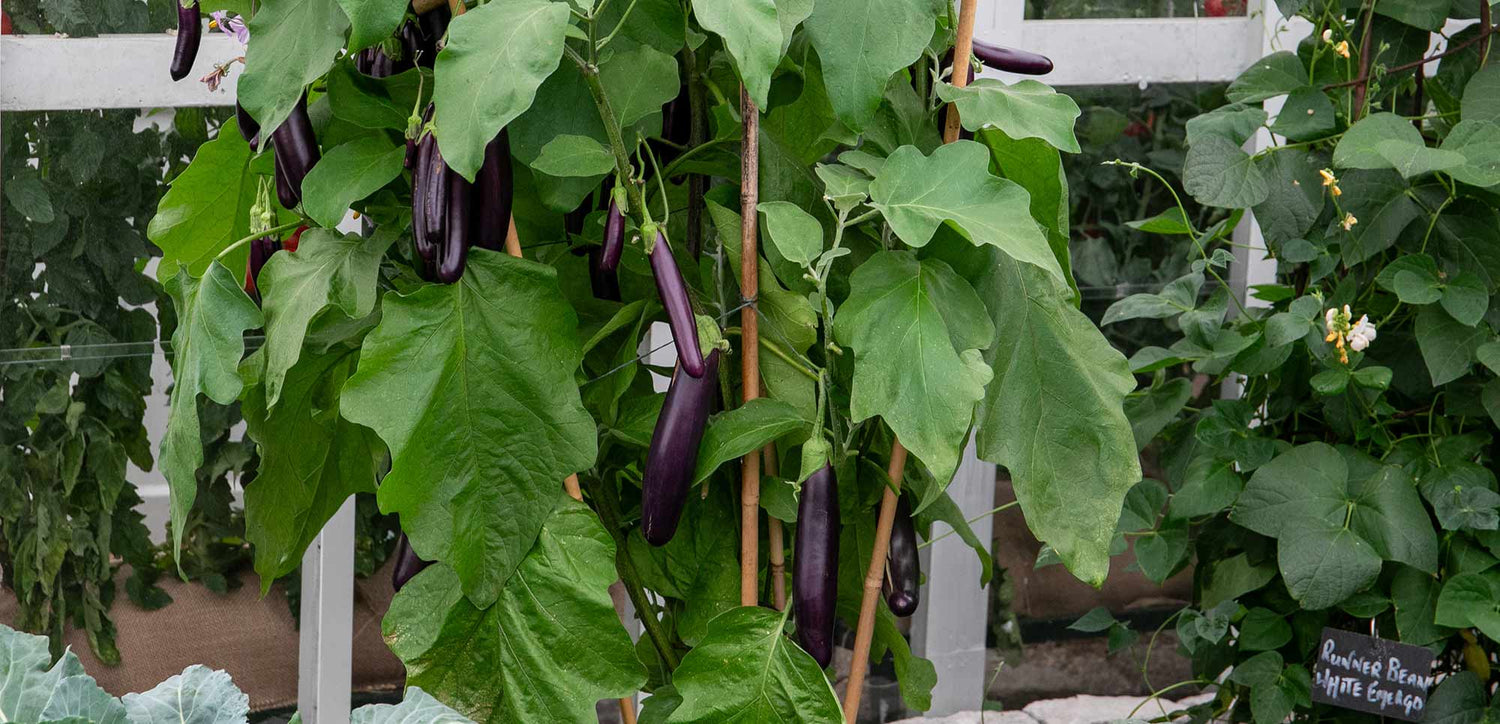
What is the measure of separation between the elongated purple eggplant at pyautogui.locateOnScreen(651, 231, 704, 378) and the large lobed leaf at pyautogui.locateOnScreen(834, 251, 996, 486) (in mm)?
109

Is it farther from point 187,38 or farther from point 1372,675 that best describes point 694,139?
point 1372,675

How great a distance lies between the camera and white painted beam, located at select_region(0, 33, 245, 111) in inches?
70.0

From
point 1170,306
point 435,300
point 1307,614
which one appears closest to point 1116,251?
point 1170,306

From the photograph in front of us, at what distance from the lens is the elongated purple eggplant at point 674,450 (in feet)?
3.44

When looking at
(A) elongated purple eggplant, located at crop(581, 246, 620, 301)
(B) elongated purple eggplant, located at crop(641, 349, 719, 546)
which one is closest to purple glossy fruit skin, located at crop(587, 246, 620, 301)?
(A) elongated purple eggplant, located at crop(581, 246, 620, 301)

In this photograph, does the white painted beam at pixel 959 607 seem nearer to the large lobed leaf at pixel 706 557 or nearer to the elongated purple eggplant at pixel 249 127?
the large lobed leaf at pixel 706 557

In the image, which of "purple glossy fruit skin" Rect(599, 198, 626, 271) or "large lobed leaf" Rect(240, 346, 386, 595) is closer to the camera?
"purple glossy fruit skin" Rect(599, 198, 626, 271)

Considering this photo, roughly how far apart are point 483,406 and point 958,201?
1.22 ft

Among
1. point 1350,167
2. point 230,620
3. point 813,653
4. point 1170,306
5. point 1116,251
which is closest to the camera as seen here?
point 813,653

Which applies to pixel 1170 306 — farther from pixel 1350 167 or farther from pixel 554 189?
pixel 554 189

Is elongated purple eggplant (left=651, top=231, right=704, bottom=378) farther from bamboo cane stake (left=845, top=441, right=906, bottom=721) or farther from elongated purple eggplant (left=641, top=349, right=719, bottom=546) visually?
bamboo cane stake (left=845, top=441, right=906, bottom=721)

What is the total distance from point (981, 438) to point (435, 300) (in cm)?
42

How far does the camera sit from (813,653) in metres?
1.13

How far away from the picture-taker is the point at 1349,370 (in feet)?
5.75
